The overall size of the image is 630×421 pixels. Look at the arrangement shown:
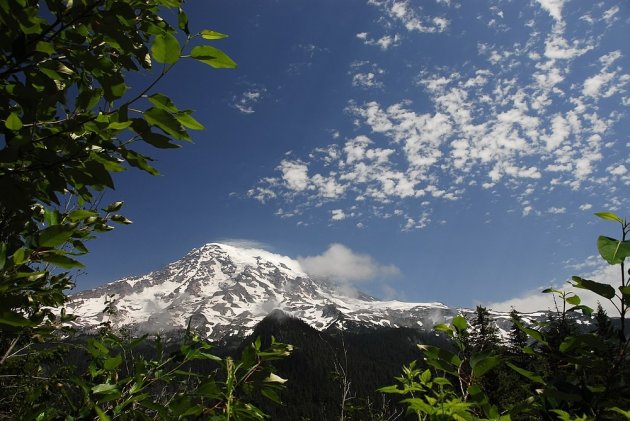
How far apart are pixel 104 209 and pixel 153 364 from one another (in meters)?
0.95

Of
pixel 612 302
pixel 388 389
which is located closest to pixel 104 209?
pixel 388 389

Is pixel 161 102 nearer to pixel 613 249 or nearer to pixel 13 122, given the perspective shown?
pixel 13 122

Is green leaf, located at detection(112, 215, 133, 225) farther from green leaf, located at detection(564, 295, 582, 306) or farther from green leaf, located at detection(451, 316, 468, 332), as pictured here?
green leaf, located at detection(564, 295, 582, 306)

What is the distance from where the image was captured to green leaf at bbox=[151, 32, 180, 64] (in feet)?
4.11

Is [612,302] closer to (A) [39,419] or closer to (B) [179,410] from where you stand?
(B) [179,410]

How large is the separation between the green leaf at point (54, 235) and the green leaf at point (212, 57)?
2.43 feet

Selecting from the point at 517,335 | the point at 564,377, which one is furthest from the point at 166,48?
the point at 517,335

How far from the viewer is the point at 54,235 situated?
49.8 inches

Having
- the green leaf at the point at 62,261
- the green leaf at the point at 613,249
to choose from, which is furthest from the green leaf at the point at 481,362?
the green leaf at the point at 62,261

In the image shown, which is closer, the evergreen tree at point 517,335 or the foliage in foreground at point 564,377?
the foliage in foreground at point 564,377

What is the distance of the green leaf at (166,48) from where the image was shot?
4.11 feet

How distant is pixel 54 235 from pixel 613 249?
1963 mm

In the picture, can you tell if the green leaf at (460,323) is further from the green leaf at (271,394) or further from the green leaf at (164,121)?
the green leaf at (164,121)

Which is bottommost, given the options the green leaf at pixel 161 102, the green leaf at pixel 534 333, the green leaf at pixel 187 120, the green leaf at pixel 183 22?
the green leaf at pixel 534 333
